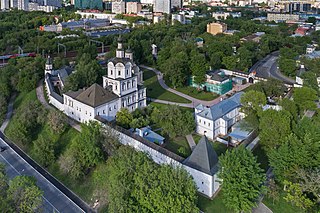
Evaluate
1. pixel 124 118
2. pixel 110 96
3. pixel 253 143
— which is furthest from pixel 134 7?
pixel 253 143

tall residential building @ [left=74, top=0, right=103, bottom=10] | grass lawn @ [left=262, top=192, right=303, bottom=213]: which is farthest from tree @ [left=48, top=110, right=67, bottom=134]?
tall residential building @ [left=74, top=0, right=103, bottom=10]

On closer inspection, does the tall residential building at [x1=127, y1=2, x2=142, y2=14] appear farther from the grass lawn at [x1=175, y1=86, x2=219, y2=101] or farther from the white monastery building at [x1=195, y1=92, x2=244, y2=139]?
the white monastery building at [x1=195, y1=92, x2=244, y2=139]

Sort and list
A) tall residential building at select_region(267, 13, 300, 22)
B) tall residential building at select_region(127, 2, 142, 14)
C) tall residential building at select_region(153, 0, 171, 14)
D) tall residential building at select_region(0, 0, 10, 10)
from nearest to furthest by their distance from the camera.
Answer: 1. tall residential building at select_region(267, 13, 300, 22)
2. tall residential building at select_region(0, 0, 10, 10)
3. tall residential building at select_region(153, 0, 171, 14)
4. tall residential building at select_region(127, 2, 142, 14)

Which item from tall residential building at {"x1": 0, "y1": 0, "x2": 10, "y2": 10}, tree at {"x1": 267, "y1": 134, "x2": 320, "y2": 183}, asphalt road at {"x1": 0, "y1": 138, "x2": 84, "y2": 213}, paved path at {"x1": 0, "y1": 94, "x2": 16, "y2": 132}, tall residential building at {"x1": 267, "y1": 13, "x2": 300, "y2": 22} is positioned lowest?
asphalt road at {"x1": 0, "y1": 138, "x2": 84, "y2": 213}

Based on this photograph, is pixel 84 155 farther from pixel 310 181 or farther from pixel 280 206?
pixel 310 181

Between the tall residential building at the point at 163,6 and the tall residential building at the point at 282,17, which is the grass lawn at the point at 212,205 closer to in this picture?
the tall residential building at the point at 282,17

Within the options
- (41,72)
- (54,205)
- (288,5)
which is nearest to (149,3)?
(288,5)
